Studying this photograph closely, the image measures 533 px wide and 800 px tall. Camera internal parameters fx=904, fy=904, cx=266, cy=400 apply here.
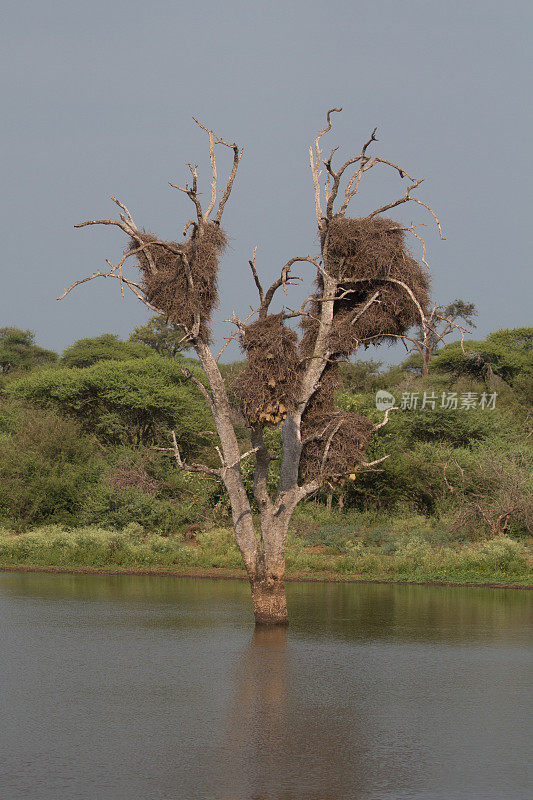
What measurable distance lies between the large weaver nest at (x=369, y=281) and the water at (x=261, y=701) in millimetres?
5026

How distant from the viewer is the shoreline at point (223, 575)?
2186 centimetres

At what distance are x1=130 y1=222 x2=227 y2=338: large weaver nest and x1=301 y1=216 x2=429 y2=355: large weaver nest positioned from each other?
1.76 m

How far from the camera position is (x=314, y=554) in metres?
26.5

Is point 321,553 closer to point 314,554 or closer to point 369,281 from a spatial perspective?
point 314,554

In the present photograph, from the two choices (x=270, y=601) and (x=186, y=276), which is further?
(x=270, y=601)

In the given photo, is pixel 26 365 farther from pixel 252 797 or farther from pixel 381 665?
pixel 252 797

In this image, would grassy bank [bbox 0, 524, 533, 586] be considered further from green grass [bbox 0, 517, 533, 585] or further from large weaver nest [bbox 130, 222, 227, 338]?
large weaver nest [bbox 130, 222, 227, 338]

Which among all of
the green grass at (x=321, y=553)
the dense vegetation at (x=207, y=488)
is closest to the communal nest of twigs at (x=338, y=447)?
the dense vegetation at (x=207, y=488)

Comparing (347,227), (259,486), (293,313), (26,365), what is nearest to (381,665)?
(259,486)

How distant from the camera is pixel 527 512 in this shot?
26.3 meters

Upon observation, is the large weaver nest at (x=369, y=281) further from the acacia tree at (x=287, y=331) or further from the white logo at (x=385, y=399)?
the white logo at (x=385, y=399)

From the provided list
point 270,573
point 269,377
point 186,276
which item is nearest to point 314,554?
point 270,573

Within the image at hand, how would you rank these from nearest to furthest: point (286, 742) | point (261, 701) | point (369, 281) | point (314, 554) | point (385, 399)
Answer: point (286, 742) → point (261, 701) → point (369, 281) → point (314, 554) → point (385, 399)

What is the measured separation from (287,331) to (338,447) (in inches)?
84.0
